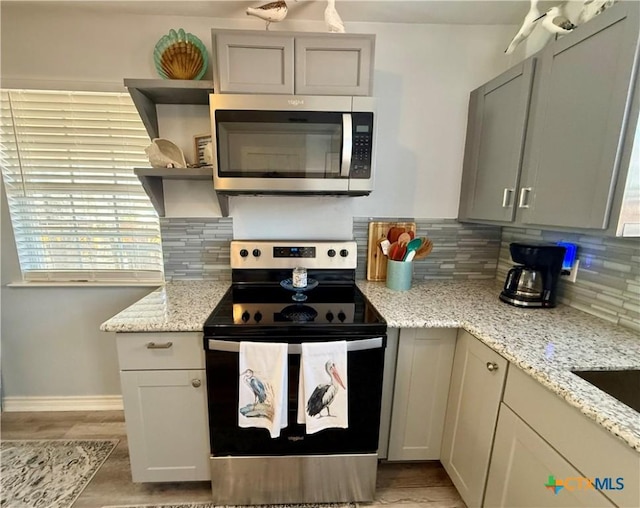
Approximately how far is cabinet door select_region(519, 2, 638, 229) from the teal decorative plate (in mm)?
1563

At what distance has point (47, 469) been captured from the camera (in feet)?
5.06

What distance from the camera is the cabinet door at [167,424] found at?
4.13 ft

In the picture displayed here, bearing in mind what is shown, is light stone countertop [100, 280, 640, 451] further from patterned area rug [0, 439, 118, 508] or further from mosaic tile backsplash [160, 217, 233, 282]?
patterned area rug [0, 439, 118, 508]

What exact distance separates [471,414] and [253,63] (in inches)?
71.6

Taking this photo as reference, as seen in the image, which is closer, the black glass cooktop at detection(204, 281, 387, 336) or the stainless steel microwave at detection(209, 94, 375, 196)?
the black glass cooktop at detection(204, 281, 387, 336)

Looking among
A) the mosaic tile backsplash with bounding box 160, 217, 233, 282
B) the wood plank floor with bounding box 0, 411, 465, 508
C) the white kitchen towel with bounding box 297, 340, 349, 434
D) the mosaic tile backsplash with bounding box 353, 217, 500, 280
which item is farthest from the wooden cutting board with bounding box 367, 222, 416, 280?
the wood plank floor with bounding box 0, 411, 465, 508

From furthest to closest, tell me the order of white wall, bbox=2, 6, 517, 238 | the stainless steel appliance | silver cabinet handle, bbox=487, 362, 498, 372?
white wall, bbox=2, 6, 517, 238 < the stainless steel appliance < silver cabinet handle, bbox=487, 362, 498, 372

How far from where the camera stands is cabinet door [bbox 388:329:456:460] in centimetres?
135

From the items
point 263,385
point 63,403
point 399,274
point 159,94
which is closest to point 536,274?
point 399,274

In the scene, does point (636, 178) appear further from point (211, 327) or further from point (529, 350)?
point (211, 327)

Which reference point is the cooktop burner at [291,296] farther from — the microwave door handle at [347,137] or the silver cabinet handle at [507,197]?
the silver cabinet handle at [507,197]

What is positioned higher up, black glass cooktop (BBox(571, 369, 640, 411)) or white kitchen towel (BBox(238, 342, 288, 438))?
black glass cooktop (BBox(571, 369, 640, 411))

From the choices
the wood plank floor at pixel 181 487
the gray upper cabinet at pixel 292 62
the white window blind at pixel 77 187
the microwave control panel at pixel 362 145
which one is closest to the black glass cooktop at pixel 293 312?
the microwave control panel at pixel 362 145

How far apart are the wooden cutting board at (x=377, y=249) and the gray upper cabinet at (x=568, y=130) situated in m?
0.49
